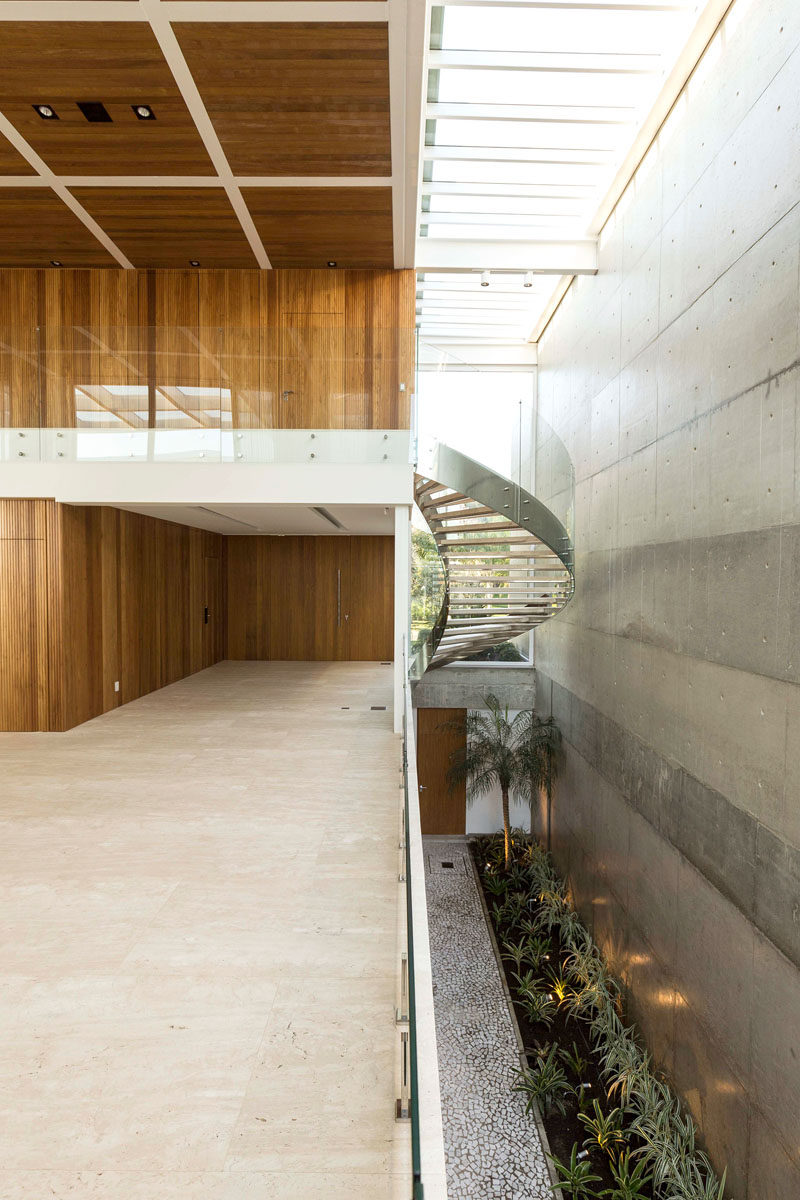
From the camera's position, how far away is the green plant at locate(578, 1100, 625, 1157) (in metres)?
5.61

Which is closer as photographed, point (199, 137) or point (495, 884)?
point (199, 137)

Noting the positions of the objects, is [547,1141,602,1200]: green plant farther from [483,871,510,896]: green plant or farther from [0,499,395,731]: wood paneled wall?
[0,499,395,731]: wood paneled wall

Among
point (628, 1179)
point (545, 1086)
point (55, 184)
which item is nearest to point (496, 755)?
point (545, 1086)

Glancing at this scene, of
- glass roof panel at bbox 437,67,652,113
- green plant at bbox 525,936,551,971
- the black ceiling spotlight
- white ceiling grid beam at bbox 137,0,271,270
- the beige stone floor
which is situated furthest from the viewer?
green plant at bbox 525,936,551,971

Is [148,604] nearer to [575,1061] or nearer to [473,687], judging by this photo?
[473,687]

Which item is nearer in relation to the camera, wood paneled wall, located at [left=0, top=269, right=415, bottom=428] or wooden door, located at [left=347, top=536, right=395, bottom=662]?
wood paneled wall, located at [left=0, top=269, right=415, bottom=428]

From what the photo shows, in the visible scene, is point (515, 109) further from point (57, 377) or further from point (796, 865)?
point (796, 865)

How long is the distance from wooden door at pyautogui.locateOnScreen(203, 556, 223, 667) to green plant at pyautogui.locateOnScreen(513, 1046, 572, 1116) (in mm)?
7581

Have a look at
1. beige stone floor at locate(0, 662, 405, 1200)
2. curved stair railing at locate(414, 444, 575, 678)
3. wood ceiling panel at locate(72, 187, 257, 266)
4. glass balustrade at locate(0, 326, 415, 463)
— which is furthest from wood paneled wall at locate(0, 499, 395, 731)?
curved stair railing at locate(414, 444, 575, 678)

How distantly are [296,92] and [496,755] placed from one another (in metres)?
8.90

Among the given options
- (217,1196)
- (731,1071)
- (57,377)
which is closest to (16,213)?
(57,377)

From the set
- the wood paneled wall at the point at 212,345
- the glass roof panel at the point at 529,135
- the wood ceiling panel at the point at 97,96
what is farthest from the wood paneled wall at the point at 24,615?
the glass roof panel at the point at 529,135

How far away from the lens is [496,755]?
1131 cm

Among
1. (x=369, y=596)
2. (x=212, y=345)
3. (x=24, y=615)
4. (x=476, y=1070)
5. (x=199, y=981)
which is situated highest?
(x=212, y=345)
